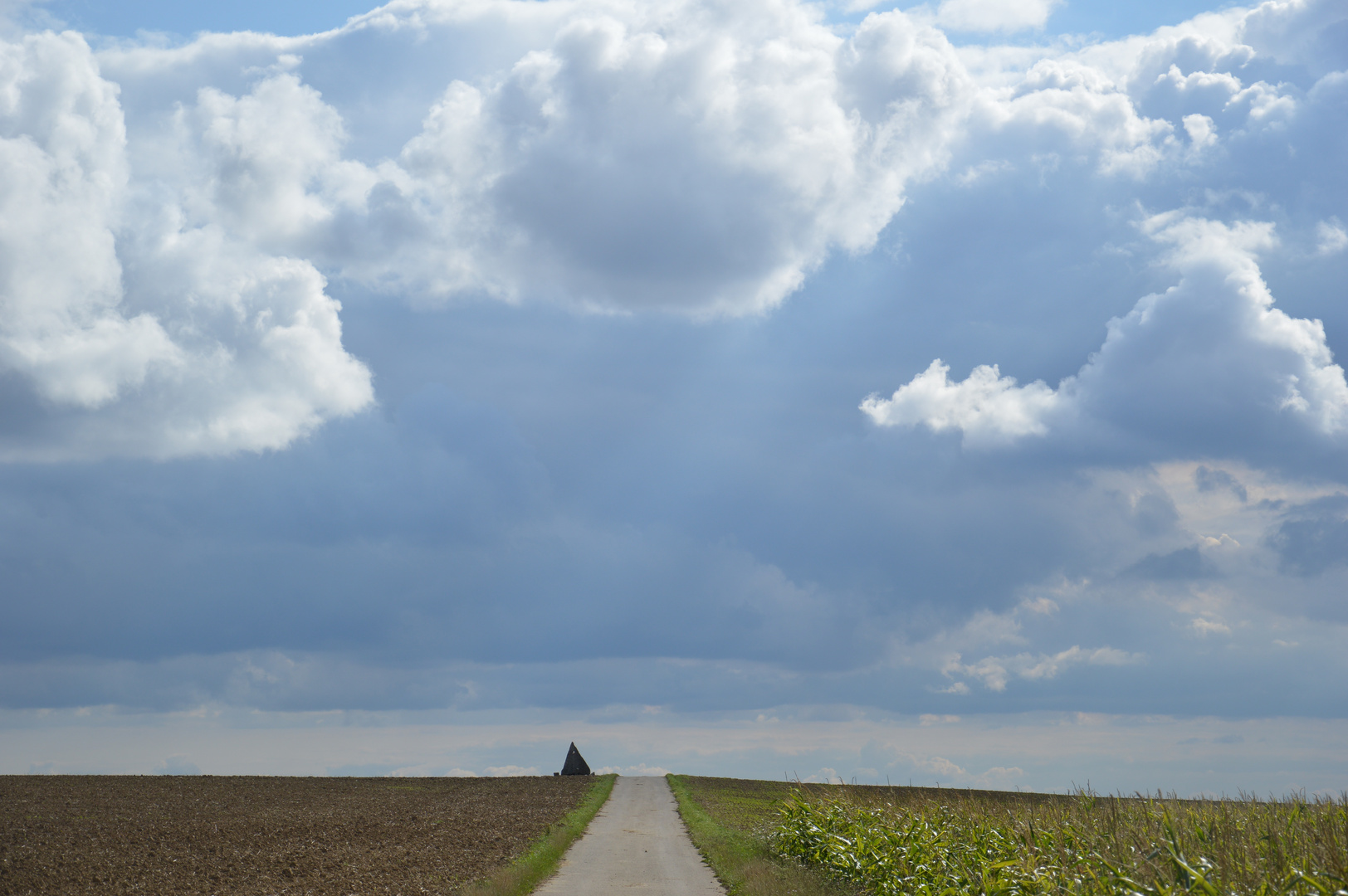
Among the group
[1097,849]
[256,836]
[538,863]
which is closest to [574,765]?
[256,836]

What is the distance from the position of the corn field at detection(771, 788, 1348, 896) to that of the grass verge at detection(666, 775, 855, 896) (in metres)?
0.87

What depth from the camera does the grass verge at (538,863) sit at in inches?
732

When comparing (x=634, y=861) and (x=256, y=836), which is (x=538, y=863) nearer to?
(x=634, y=861)

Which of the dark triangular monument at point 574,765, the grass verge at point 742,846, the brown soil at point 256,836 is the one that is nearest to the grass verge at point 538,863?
the brown soil at point 256,836

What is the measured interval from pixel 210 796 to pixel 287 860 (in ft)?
91.1

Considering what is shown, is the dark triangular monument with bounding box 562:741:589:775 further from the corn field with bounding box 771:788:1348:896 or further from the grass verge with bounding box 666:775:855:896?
the corn field with bounding box 771:788:1348:896

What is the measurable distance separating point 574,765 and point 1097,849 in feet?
194

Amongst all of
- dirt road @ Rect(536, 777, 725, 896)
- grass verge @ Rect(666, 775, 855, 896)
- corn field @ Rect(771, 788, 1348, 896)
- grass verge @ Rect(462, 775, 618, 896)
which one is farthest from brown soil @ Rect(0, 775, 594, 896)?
corn field @ Rect(771, 788, 1348, 896)

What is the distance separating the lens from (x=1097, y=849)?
13.8 m

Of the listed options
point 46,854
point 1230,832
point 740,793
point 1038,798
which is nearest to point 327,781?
point 740,793

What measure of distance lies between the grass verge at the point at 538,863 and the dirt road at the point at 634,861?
34cm

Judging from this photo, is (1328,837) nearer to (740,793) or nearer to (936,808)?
(936,808)

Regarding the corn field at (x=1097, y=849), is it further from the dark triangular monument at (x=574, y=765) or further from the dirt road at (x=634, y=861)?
the dark triangular monument at (x=574, y=765)

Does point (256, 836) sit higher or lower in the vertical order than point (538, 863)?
lower
